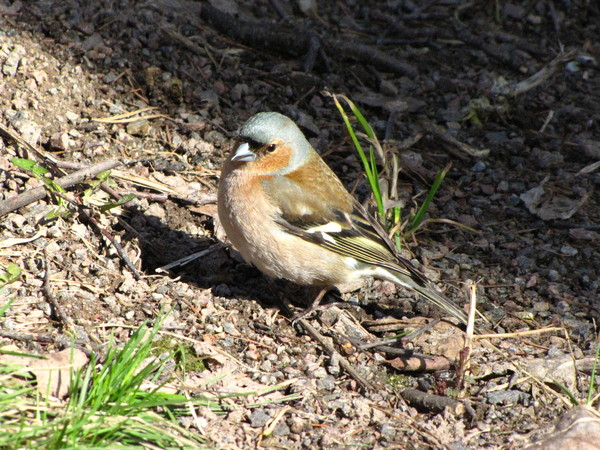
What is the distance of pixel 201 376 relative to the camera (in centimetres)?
360

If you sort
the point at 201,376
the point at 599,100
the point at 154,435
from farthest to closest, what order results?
1. the point at 599,100
2. the point at 201,376
3. the point at 154,435

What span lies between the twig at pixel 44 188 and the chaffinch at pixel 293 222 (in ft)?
2.77

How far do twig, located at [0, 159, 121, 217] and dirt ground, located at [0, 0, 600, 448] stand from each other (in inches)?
3.2

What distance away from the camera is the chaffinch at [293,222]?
4188mm

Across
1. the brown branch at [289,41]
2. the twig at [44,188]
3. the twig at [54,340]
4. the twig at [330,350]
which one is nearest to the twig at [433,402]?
the twig at [330,350]

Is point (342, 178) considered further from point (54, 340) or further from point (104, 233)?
point (54, 340)

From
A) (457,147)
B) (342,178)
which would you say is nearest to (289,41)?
(342,178)

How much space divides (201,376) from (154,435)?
2.54 feet

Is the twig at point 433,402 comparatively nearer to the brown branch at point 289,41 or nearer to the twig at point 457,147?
the twig at point 457,147

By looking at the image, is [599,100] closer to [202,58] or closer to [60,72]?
[202,58]

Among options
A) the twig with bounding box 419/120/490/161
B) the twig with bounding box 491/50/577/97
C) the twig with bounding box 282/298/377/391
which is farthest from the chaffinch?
the twig with bounding box 491/50/577/97

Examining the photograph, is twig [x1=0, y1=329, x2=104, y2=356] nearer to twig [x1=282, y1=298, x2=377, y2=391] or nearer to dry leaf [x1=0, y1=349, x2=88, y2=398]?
dry leaf [x1=0, y1=349, x2=88, y2=398]

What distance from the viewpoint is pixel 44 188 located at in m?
4.28

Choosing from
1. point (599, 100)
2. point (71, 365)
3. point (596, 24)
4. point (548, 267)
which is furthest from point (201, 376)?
point (596, 24)
